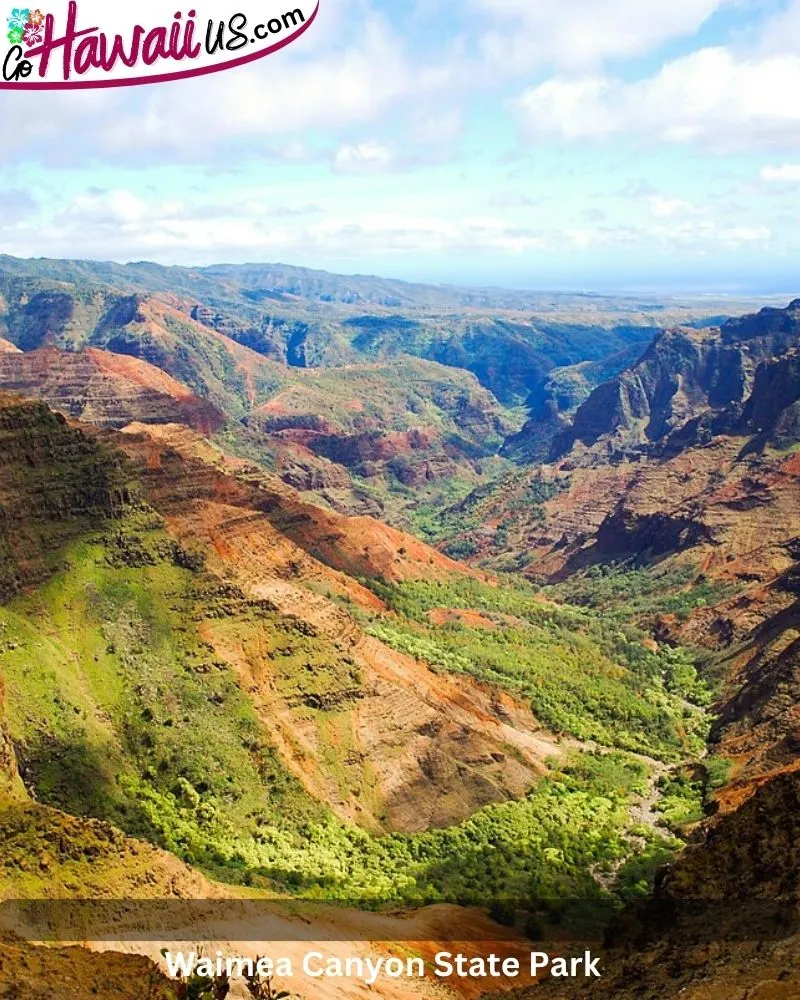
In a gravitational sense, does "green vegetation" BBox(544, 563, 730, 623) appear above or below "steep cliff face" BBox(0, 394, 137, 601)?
below

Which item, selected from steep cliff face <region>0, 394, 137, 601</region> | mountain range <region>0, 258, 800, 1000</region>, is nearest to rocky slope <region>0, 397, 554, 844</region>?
steep cliff face <region>0, 394, 137, 601</region>

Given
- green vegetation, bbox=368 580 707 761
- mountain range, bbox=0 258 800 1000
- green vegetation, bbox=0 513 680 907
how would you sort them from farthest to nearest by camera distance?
green vegetation, bbox=368 580 707 761 < green vegetation, bbox=0 513 680 907 < mountain range, bbox=0 258 800 1000

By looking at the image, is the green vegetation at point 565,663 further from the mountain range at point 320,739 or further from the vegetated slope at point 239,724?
the vegetated slope at point 239,724

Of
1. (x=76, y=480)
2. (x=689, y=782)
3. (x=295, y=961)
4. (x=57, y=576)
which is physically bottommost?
(x=689, y=782)

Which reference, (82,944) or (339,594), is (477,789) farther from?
(82,944)

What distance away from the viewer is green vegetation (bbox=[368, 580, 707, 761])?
3974 inches

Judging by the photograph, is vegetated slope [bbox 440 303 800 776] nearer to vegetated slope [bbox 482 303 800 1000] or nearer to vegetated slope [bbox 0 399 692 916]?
vegetated slope [bbox 482 303 800 1000]

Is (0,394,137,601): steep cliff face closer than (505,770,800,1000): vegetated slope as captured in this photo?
No

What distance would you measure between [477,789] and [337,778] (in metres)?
11.9

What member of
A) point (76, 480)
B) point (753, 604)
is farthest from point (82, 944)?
point (753, 604)

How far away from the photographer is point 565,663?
4528 inches

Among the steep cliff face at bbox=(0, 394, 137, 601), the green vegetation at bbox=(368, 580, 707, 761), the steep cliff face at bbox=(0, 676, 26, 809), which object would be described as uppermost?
the steep cliff face at bbox=(0, 394, 137, 601)

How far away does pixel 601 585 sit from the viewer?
166m

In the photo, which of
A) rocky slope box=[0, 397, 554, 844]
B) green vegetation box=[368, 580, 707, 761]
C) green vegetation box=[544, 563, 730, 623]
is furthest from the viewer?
green vegetation box=[544, 563, 730, 623]
